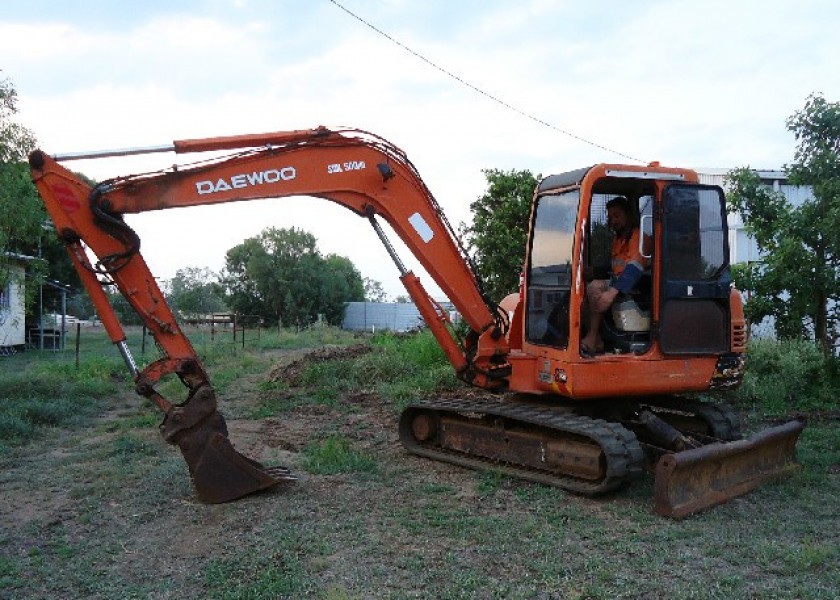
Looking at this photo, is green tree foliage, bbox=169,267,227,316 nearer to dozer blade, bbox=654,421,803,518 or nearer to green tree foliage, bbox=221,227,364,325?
green tree foliage, bbox=221,227,364,325

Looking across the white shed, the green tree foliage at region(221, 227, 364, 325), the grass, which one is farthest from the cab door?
the green tree foliage at region(221, 227, 364, 325)

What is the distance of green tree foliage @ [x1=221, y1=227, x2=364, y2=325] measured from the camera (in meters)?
50.5

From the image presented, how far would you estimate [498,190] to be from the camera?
1527cm

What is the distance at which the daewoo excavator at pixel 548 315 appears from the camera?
6586 mm

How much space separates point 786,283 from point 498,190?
6.07 metres

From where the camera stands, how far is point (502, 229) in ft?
48.6

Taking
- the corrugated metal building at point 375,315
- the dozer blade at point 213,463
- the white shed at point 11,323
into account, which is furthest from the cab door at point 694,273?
the corrugated metal building at point 375,315

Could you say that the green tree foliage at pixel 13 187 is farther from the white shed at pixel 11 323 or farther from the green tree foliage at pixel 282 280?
the green tree foliage at pixel 282 280

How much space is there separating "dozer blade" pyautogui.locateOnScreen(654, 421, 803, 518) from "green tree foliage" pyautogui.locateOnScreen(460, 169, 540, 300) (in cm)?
736

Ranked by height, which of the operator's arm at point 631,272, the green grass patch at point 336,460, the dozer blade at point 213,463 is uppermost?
the operator's arm at point 631,272

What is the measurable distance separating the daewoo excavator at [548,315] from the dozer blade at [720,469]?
2 cm

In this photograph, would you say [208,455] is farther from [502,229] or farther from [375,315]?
[375,315]

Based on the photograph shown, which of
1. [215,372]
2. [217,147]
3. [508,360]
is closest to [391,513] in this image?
[508,360]

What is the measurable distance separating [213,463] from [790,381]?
27.8 ft
